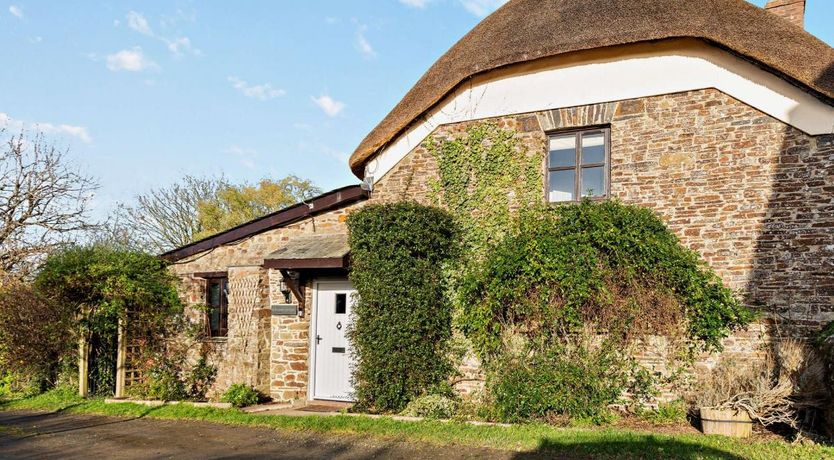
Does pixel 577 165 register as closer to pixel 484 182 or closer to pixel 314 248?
pixel 484 182

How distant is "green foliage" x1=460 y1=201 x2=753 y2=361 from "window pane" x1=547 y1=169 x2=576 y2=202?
0.55m

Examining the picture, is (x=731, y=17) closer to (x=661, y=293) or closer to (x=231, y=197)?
(x=661, y=293)

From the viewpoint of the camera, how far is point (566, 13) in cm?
1044

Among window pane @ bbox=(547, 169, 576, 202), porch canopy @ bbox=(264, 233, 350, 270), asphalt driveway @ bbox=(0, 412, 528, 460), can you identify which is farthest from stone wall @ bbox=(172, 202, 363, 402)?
window pane @ bbox=(547, 169, 576, 202)

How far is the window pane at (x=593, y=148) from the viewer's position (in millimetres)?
9633

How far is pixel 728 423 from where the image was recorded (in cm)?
741

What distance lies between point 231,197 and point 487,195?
65.5 feet

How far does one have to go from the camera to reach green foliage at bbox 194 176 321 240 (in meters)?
26.5

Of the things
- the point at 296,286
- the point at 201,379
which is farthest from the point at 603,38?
the point at 201,379

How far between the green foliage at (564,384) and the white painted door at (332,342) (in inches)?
117

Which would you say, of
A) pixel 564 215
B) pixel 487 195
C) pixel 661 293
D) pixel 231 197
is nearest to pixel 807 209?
pixel 661 293

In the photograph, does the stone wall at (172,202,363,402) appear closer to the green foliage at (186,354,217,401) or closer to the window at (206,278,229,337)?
the green foliage at (186,354,217,401)

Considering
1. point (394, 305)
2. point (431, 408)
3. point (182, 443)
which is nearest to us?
point (182, 443)

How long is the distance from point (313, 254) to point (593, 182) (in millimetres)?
4632
